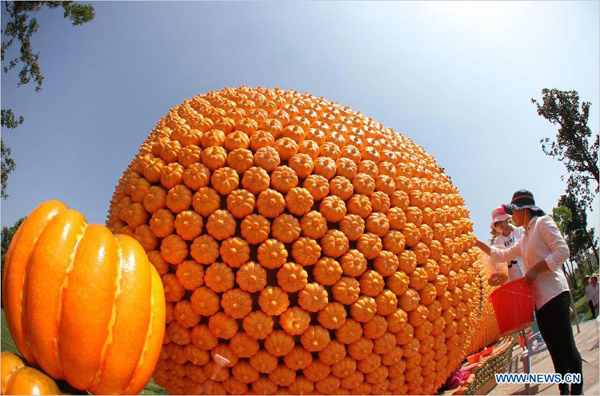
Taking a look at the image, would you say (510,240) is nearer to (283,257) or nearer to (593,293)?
(283,257)

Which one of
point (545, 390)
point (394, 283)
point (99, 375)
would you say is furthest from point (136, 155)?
point (545, 390)

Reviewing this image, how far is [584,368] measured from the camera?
11.9ft

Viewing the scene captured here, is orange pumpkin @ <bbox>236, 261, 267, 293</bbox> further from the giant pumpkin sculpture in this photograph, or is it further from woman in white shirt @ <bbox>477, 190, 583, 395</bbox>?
woman in white shirt @ <bbox>477, 190, 583, 395</bbox>

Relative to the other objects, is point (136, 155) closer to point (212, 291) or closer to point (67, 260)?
point (212, 291)

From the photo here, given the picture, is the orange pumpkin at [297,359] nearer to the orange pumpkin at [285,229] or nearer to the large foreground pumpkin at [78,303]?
the orange pumpkin at [285,229]

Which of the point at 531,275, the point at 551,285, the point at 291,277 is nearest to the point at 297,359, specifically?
the point at 291,277

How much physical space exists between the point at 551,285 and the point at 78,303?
3.25 m

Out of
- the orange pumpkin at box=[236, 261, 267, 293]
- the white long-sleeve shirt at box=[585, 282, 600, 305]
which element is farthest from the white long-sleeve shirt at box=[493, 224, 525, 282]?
the white long-sleeve shirt at box=[585, 282, 600, 305]

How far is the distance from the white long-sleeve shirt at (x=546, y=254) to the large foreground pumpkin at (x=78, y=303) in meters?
2.98

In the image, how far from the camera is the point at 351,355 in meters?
2.05

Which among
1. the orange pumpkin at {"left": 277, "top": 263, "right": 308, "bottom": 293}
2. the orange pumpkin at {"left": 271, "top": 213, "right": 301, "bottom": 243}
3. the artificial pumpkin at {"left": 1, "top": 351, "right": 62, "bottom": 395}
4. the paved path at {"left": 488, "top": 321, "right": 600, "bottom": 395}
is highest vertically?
the orange pumpkin at {"left": 271, "top": 213, "right": 301, "bottom": 243}

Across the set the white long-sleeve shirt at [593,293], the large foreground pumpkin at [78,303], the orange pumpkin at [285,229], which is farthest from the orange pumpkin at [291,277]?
the white long-sleeve shirt at [593,293]

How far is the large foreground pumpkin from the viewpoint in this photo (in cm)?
130

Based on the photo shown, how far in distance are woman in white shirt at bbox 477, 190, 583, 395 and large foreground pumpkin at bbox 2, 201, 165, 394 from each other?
9.61 ft
